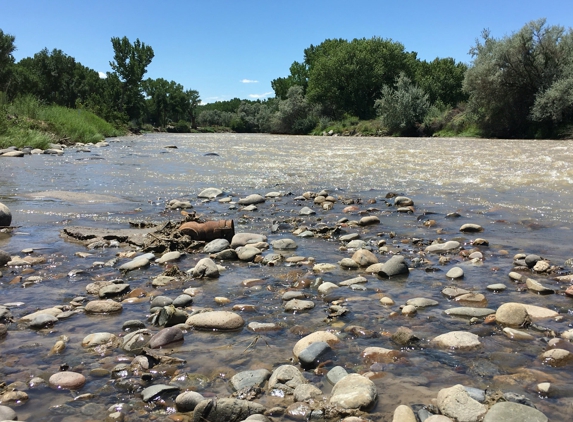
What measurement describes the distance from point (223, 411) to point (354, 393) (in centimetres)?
59

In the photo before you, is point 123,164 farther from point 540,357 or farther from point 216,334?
point 540,357

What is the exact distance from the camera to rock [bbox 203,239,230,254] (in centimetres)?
470

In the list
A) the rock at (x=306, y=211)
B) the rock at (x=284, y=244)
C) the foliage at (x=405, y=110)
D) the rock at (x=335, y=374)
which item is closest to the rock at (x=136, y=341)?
the rock at (x=335, y=374)

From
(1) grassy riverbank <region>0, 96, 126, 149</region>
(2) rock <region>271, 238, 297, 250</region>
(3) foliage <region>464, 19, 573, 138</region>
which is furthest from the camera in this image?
(3) foliage <region>464, 19, 573, 138</region>

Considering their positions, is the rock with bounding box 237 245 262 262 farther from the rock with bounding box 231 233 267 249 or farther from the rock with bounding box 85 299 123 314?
the rock with bounding box 85 299 123 314

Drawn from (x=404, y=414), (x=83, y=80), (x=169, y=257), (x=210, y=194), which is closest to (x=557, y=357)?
(x=404, y=414)

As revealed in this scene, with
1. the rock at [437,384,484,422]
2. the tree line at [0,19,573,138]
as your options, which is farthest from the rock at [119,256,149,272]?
the tree line at [0,19,573,138]

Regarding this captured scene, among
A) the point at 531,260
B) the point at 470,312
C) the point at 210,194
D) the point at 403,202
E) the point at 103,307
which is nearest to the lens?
the point at 470,312

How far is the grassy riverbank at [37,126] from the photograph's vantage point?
57.8 ft

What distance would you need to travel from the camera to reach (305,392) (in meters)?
2.08

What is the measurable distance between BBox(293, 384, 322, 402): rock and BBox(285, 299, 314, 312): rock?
3.32 feet

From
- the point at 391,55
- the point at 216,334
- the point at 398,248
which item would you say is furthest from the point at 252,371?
the point at 391,55

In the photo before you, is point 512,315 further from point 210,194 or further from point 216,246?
point 210,194

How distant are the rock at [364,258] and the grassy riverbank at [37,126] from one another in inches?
664
